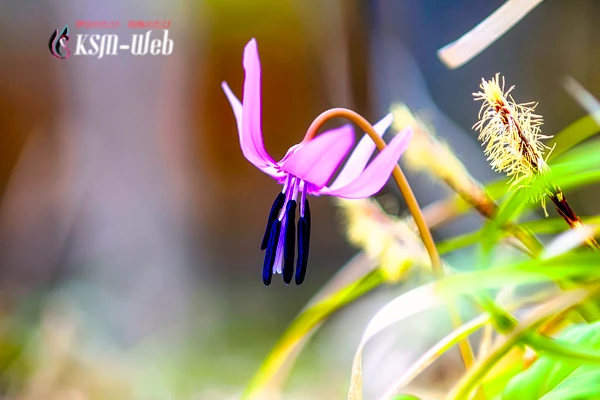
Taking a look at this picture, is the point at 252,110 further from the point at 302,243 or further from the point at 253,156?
the point at 302,243

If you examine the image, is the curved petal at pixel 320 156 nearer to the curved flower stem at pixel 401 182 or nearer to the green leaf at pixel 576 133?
the curved flower stem at pixel 401 182

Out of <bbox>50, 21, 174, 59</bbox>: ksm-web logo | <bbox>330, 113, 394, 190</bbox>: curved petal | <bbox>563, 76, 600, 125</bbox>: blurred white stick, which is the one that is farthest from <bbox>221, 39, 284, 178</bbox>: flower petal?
<bbox>563, 76, 600, 125</bbox>: blurred white stick

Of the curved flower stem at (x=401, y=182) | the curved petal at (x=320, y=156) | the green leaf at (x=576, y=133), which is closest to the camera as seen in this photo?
the curved petal at (x=320, y=156)

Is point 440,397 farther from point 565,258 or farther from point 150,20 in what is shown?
A: point 150,20

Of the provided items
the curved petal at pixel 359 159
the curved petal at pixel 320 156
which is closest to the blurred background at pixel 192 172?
the curved petal at pixel 359 159

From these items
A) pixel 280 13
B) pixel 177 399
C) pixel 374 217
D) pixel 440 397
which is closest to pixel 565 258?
pixel 374 217

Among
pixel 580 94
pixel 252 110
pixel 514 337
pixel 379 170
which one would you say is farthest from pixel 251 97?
pixel 580 94
